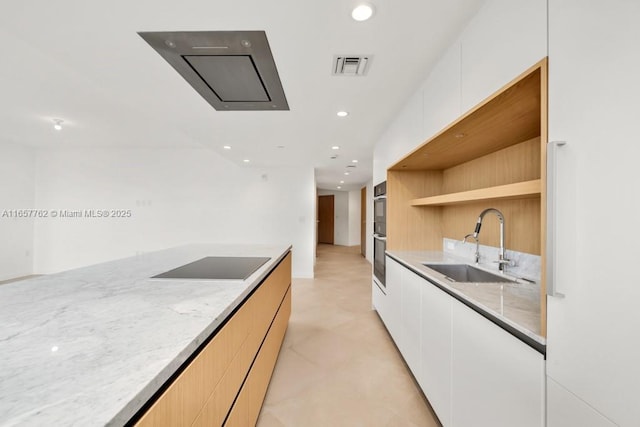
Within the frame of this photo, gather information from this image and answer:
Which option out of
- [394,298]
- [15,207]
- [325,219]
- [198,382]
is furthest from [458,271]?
[325,219]

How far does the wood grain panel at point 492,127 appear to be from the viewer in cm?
104

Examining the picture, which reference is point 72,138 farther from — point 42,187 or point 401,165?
point 401,165

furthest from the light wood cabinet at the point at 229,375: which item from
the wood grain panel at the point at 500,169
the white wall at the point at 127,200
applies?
the white wall at the point at 127,200

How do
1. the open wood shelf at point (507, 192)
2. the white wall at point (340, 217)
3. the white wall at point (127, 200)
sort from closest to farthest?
the open wood shelf at point (507, 192) < the white wall at point (127, 200) < the white wall at point (340, 217)

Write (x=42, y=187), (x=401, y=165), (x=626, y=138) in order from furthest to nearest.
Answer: (x=42, y=187), (x=401, y=165), (x=626, y=138)

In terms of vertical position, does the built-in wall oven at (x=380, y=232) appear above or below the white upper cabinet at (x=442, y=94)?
below

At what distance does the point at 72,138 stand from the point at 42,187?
169cm

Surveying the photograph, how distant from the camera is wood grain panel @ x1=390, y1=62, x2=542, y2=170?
1.04m

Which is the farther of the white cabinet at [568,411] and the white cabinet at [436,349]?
the white cabinet at [436,349]

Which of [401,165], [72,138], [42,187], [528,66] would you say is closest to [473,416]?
[528,66]

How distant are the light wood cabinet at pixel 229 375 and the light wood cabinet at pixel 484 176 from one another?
1.07 metres

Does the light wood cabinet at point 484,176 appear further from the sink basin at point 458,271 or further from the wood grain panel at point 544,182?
the sink basin at point 458,271

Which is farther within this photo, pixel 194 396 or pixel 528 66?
pixel 528 66

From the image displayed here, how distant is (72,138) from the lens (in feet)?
15.0
